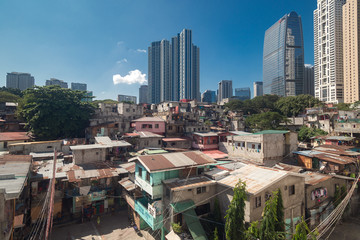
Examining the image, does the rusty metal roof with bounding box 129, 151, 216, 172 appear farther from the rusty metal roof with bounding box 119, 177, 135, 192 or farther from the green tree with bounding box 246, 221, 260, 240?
the green tree with bounding box 246, 221, 260, 240

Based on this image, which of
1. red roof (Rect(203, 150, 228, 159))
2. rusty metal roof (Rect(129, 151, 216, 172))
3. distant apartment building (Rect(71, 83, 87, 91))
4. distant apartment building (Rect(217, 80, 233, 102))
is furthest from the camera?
distant apartment building (Rect(217, 80, 233, 102))

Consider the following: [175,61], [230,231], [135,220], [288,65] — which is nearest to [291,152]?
[230,231]

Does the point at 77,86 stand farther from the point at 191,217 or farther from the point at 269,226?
the point at 269,226

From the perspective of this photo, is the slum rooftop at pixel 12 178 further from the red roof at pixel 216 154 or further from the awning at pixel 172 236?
the red roof at pixel 216 154

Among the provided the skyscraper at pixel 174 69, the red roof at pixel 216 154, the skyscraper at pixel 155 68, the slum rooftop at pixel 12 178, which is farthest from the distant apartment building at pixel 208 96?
the slum rooftop at pixel 12 178

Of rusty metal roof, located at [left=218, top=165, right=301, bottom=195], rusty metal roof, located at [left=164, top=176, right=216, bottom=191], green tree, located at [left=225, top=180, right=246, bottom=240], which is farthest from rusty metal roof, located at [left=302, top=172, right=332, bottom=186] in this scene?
green tree, located at [left=225, top=180, right=246, bottom=240]

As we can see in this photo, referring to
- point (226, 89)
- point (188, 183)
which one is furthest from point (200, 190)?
point (226, 89)

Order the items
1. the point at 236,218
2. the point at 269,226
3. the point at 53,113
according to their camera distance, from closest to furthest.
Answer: the point at 269,226 < the point at 236,218 < the point at 53,113

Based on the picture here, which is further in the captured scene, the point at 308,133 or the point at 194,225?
the point at 308,133
